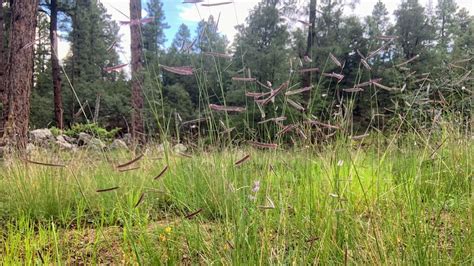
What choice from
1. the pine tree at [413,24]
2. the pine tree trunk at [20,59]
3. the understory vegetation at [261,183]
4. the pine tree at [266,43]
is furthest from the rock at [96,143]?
the pine tree at [413,24]

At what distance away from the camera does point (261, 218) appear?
125 centimetres

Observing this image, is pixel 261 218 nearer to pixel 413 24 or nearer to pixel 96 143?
pixel 96 143

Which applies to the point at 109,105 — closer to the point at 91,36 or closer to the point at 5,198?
the point at 91,36

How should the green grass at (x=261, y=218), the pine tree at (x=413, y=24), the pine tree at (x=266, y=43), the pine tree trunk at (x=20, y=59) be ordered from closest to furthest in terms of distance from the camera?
the green grass at (x=261, y=218) → the pine tree trunk at (x=20, y=59) → the pine tree at (x=266, y=43) → the pine tree at (x=413, y=24)

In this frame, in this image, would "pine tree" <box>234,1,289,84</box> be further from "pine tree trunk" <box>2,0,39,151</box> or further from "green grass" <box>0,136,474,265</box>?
"green grass" <box>0,136,474,265</box>

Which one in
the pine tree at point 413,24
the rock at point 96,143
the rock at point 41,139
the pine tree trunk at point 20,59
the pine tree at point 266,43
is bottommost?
the rock at point 41,139

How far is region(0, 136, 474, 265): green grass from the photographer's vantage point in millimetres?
1152

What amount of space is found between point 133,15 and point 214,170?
8.17 meters

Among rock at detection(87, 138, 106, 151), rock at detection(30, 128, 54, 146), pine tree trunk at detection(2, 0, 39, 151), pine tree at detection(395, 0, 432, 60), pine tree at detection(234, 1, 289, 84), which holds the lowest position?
rock at detection(30, 128, 54, 146)

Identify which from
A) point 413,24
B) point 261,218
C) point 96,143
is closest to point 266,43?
point 413,24

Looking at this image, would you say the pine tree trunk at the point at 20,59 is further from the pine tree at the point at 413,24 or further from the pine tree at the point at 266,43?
the pine tree at the point at 413,24

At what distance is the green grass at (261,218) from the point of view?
115 cm

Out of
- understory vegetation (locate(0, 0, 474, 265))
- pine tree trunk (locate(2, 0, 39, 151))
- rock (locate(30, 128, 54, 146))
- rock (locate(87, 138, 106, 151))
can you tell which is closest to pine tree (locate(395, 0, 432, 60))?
rock (locate(30, 128, 54, 146))

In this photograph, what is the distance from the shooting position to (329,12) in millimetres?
19000
